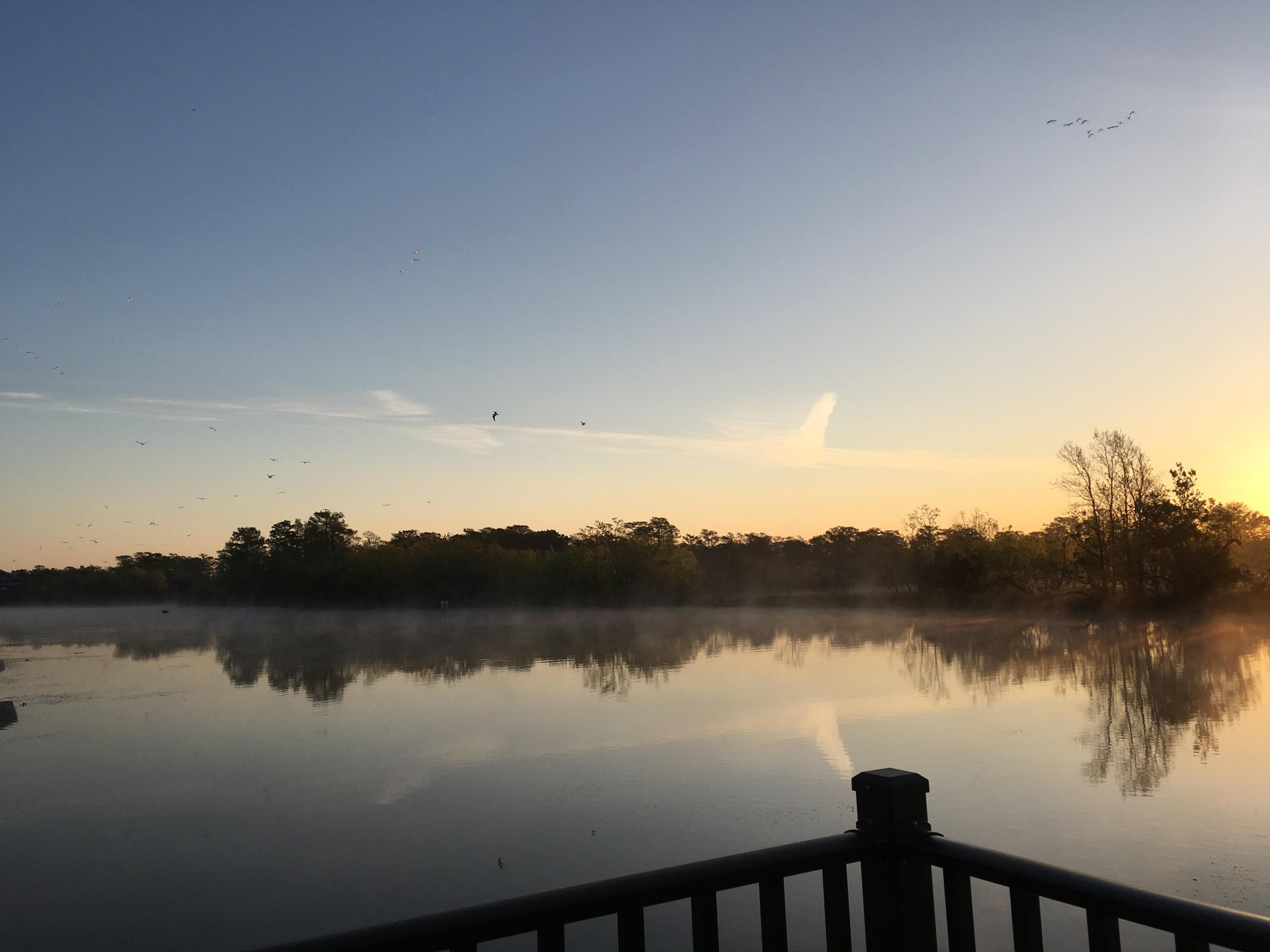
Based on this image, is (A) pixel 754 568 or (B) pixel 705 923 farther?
(A) pixel 754 568

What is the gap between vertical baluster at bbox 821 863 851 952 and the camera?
2.45 m

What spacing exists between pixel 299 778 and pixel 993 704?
13.5 meters

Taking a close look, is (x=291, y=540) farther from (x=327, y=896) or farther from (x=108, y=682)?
(x=327, y=896)

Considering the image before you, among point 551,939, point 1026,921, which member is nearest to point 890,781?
point 1026,921

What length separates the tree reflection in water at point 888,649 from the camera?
1628cm

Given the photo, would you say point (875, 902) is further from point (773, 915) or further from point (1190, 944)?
point (1190, 944)

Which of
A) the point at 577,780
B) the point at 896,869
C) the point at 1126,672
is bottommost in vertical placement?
the point at 1126,672

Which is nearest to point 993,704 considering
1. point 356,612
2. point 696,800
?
point 696,800

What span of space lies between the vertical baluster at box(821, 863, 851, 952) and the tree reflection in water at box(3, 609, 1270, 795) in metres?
10.5

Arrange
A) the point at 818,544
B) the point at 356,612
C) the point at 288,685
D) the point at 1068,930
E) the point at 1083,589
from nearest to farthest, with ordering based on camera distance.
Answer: the point at 1068,930 → the point at 288,685 → the point at 1083,589 → the point at 356,612 → the point at 818,544

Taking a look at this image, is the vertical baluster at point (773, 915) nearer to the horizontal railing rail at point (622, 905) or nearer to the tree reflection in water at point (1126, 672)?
the horizontal railing rail at point (622, 905)

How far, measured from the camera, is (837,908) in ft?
8.15

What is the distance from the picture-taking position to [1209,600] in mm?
40719

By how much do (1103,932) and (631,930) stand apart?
1136 mm
